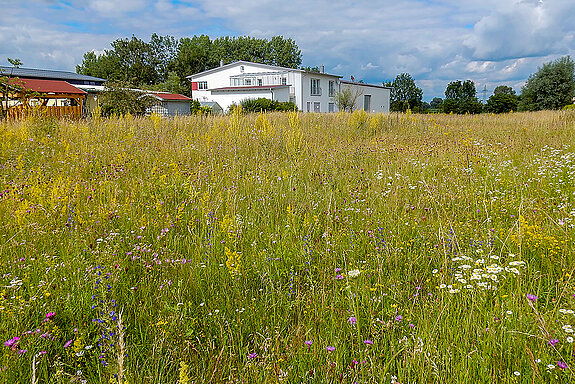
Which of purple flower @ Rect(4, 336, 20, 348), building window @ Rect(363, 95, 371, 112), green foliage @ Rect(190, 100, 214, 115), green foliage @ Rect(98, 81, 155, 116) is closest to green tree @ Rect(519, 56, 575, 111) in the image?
building window @ Rect(363, 95, 371, 112)

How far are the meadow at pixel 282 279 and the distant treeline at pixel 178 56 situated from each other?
219 feet

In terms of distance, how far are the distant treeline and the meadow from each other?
2630 inches

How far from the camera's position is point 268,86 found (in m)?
38.9

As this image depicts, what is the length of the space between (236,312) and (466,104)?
51430 mm

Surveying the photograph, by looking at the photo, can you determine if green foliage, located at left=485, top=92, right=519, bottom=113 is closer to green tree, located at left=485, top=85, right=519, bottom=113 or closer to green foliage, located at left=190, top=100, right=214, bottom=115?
green tree, located at left=485, top=85, right=519, bottom=113

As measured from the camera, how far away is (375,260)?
2584 millimetres

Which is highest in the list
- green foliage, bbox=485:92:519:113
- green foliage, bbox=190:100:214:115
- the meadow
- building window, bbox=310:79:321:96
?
building window, bbox=310:79:321:96

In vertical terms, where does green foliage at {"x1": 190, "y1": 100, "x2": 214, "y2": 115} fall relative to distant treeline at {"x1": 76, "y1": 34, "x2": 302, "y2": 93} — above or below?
below

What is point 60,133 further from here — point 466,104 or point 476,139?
point 466,104

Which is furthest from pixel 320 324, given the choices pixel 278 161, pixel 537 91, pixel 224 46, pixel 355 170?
pixel 224 46

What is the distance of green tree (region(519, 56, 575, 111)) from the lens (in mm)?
33316

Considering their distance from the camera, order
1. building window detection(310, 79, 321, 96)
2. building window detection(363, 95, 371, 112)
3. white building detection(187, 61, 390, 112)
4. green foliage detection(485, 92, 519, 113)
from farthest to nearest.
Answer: building window detection(363, 95, 371, 112), green foliage detection(485, 92, 519, 113), building window detection(310, 79, 321, 96), white building detection(187, 61, 390, 112)

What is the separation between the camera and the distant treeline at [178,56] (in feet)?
217

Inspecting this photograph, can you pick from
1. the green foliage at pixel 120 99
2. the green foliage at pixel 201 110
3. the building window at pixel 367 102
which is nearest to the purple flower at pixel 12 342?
the green foliage at pixel 201 110
